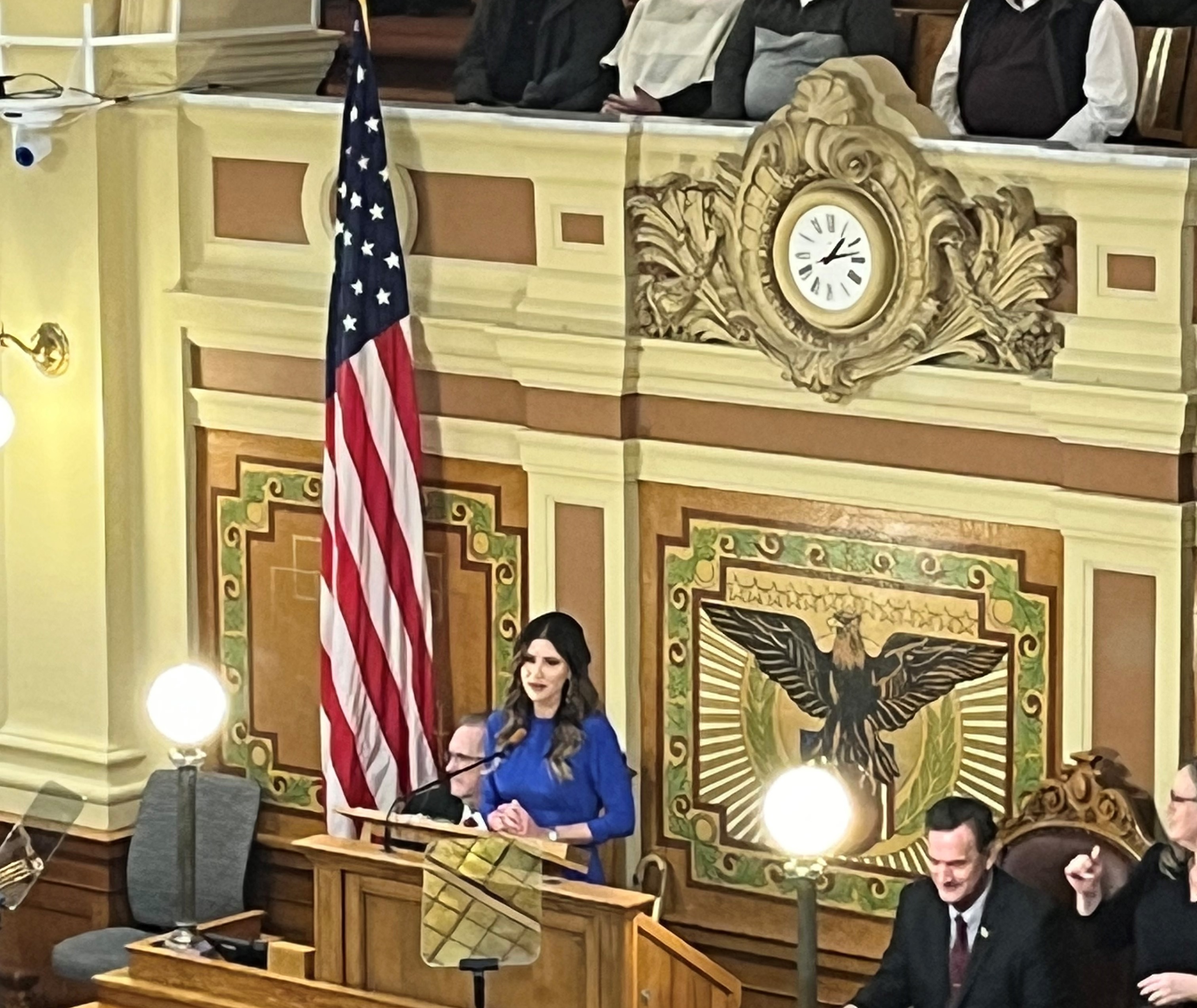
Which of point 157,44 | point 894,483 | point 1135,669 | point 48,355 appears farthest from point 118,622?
point 1135,669

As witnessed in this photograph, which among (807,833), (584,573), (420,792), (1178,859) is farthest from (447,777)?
(1178,859)

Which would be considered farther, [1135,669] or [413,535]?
[413,535]

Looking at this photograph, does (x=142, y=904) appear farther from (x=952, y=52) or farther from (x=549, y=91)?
(x=952, y=52)

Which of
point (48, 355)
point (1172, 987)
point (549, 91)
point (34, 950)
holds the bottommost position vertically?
point (34, 950)

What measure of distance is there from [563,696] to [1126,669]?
1515 millimetres

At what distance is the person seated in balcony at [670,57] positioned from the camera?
30.0ft

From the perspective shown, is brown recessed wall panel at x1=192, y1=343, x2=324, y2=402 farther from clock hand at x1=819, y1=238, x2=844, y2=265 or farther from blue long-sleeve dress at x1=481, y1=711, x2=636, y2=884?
clock hand at x1=819, y1=238, x2=844, y2=265

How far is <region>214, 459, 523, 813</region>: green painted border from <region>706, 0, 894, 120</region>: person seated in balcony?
4.73 ft

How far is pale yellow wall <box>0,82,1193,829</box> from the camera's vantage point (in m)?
8.12

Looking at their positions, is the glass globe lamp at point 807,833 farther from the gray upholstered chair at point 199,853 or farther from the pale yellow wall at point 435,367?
the gray upholstered chair at point 199,853

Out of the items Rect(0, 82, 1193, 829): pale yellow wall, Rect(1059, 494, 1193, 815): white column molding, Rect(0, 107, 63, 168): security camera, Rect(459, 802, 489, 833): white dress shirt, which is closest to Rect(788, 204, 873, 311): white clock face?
Rect(0, 82, 1193, 829): pale yellow wall

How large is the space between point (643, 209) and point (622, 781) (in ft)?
5.18

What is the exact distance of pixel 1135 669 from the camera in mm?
8195

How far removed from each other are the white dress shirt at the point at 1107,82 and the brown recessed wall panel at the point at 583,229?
1.38m
